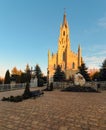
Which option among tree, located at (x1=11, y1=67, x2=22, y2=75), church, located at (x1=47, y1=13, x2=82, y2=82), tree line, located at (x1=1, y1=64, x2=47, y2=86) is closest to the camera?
tree line, located at (x1=1, y1=64, x2=47, y2=86)

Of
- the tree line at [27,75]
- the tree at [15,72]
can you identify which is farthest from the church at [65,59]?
the tree at [15,72]

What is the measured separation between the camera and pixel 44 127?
637cm

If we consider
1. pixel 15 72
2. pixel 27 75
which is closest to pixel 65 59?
pixel 15 72

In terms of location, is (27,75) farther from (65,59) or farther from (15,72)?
(65,59)

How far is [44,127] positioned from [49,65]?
6155 cm

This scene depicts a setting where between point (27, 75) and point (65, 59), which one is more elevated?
point (65, 59)

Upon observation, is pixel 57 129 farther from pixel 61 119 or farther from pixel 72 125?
pixel 61 119

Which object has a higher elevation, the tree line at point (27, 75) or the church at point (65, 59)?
the church at point (65, 59)

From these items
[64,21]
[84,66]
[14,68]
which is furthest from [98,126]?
[64,21]

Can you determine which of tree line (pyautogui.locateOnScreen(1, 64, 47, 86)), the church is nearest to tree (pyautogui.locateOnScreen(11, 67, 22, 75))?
tree line (pyautogui.locateOnScreen(1, 64, 47, 86))

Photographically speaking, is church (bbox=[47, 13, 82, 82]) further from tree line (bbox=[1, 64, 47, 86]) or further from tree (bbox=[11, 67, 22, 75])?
tree (bbox=[11, 67, 22, 75])

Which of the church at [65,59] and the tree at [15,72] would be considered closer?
the tree at [15,72]

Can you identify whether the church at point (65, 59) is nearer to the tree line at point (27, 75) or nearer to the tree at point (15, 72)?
the tree line at point (27, 75)

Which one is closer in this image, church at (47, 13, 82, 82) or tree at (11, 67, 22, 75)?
tree at (11, 67, 22, 75)
